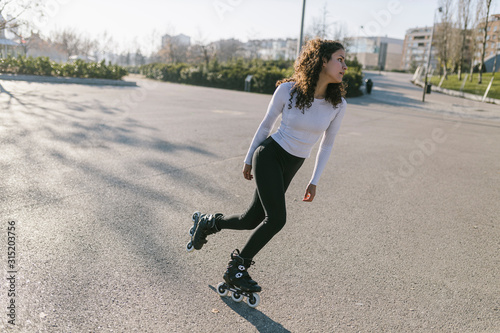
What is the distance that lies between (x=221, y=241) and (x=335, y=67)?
194 centimetres

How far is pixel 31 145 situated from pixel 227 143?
12.5ft

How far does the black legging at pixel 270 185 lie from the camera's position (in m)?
2.60

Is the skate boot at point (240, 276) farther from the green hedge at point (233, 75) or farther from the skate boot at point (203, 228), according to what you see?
the green hedge at point (233, 75)

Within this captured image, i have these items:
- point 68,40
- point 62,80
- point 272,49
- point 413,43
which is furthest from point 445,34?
point 413,43

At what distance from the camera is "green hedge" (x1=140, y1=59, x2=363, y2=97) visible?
24.6 metres

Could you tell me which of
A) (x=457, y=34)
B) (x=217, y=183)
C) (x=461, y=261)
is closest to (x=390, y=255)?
(x=461, y=261)

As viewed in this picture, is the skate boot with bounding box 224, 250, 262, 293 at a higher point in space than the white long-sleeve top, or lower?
lower

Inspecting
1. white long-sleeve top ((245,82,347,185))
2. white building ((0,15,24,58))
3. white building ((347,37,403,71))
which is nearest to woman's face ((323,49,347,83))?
white long-sleeve top ((245,82,347,185))

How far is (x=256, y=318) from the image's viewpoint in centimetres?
249

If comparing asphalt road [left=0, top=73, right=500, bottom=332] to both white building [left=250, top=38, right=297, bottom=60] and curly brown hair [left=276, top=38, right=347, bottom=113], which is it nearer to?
curly brown hair [left=276, top=38, right=347, bottom=113]

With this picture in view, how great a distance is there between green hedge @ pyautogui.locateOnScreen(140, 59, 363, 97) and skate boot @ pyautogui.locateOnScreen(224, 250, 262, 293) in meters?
21.0

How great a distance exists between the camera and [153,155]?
22.1 feet

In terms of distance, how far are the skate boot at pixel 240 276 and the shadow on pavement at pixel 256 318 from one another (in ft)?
0.46

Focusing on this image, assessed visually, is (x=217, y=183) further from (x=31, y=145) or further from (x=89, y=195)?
(x=31, y=145)
